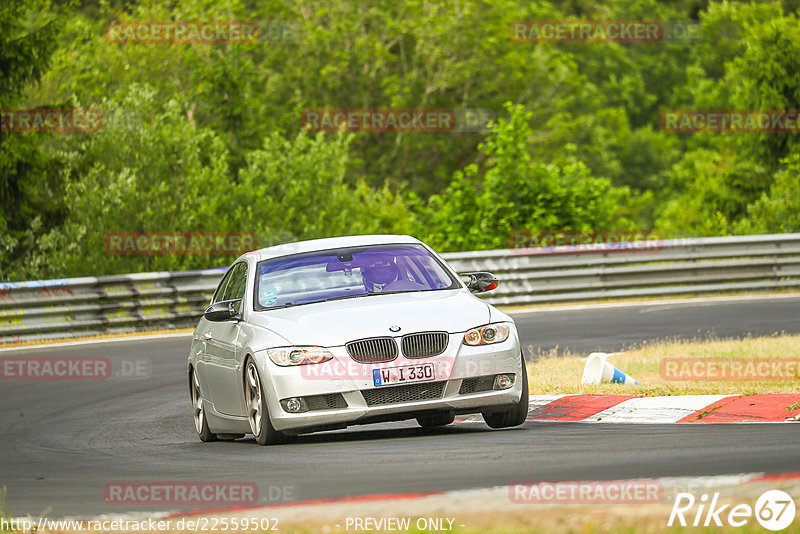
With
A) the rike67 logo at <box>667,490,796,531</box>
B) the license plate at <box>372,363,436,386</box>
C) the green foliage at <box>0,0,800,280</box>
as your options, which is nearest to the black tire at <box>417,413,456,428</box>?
the license plate at <box>372,363,436,386</box>

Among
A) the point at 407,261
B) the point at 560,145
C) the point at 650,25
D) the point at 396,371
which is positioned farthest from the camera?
the point at 650,25

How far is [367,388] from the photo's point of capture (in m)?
8.77

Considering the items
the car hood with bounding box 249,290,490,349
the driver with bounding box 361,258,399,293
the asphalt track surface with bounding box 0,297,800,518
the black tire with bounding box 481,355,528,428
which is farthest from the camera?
the driver with bounding box 361,258,399,293

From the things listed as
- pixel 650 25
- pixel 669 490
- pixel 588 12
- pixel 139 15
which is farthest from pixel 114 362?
pixel 588 12

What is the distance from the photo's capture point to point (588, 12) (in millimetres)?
80625

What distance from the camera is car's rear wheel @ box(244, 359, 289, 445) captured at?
9.05 metres

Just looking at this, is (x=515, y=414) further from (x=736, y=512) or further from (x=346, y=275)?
(x=736, y=512)

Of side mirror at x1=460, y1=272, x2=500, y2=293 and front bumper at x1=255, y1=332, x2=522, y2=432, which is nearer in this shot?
front bumper at x1=255, y1=332, x2=522, y2=432

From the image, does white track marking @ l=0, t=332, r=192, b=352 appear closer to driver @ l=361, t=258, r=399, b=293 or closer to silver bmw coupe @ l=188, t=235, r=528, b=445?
silver bmw coupe @ l=188, t=235, r=528, b=445

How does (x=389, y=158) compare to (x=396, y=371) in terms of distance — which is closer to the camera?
(x=396, y=371)

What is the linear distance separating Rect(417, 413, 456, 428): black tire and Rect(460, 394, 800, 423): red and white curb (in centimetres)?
53

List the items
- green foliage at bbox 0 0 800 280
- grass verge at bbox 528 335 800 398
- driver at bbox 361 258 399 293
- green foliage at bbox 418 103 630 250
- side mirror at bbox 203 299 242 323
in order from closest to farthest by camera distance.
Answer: side mirror at bbox 203 299 242 323
driver at bbox 361 258 399 293
grass verge at bbox 528 335 800 398
green foliage at bbox 0 0 800 280
green foliage at bbox 418 103 630 250

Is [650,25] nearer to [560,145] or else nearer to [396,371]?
[560,145]

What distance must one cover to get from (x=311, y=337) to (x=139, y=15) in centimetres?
4596
